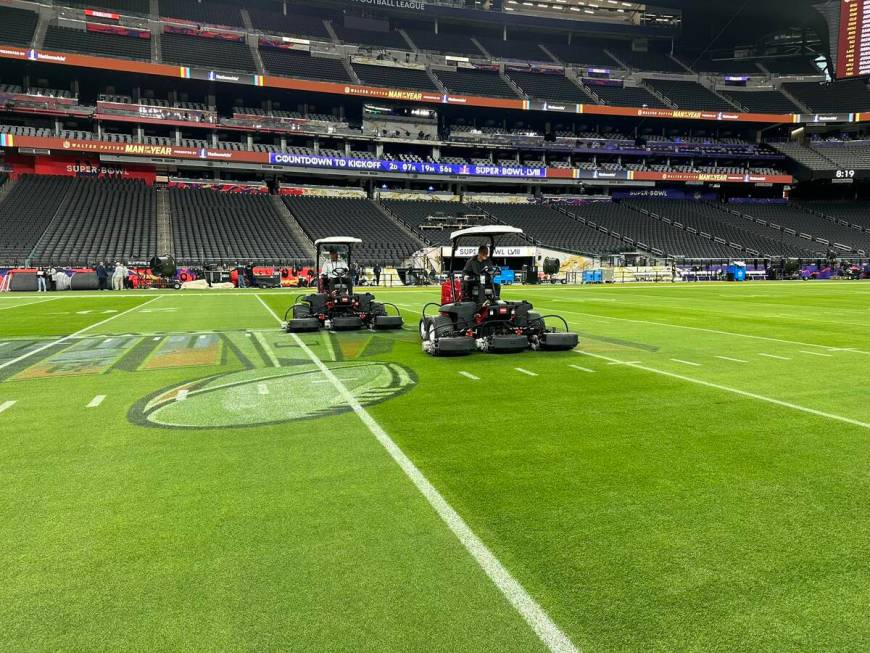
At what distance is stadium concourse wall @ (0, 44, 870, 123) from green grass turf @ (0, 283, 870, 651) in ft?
181

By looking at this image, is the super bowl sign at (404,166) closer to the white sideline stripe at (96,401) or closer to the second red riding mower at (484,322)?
the second red riding mower at (484,322)

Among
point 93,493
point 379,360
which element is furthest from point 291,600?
point 379,360

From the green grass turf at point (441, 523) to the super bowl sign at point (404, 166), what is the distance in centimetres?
5263

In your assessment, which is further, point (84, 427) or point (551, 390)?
point (551, 390)

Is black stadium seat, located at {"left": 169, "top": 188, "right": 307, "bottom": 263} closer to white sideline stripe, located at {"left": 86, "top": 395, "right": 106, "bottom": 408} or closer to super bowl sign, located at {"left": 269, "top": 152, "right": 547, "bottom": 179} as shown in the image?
super bowl sign, located at {"left": 269, "top": 152, "right": 547, "bottom": 179}

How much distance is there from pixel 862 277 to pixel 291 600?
205 ft

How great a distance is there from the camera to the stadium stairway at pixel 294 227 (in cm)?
4691

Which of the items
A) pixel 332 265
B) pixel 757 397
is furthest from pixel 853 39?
pixel 757 397

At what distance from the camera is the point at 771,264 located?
54.0 m

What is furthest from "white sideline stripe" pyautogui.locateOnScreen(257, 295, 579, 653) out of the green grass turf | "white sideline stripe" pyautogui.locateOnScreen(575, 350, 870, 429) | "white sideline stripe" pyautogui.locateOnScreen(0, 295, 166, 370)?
"white sideline stripe" pyautogui.locateOnScreen(0, 295, 166, 370)

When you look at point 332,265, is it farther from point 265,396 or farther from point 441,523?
point 441,523

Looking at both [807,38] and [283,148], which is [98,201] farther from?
[807,38]

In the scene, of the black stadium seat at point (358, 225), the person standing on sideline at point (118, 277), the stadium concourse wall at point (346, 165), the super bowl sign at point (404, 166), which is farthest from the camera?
the super bowl sign at point (404, 166)

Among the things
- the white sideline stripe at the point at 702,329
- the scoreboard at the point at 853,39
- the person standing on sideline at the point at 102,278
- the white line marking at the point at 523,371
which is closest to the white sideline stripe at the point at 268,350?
the white line marking at the point at 523,371
